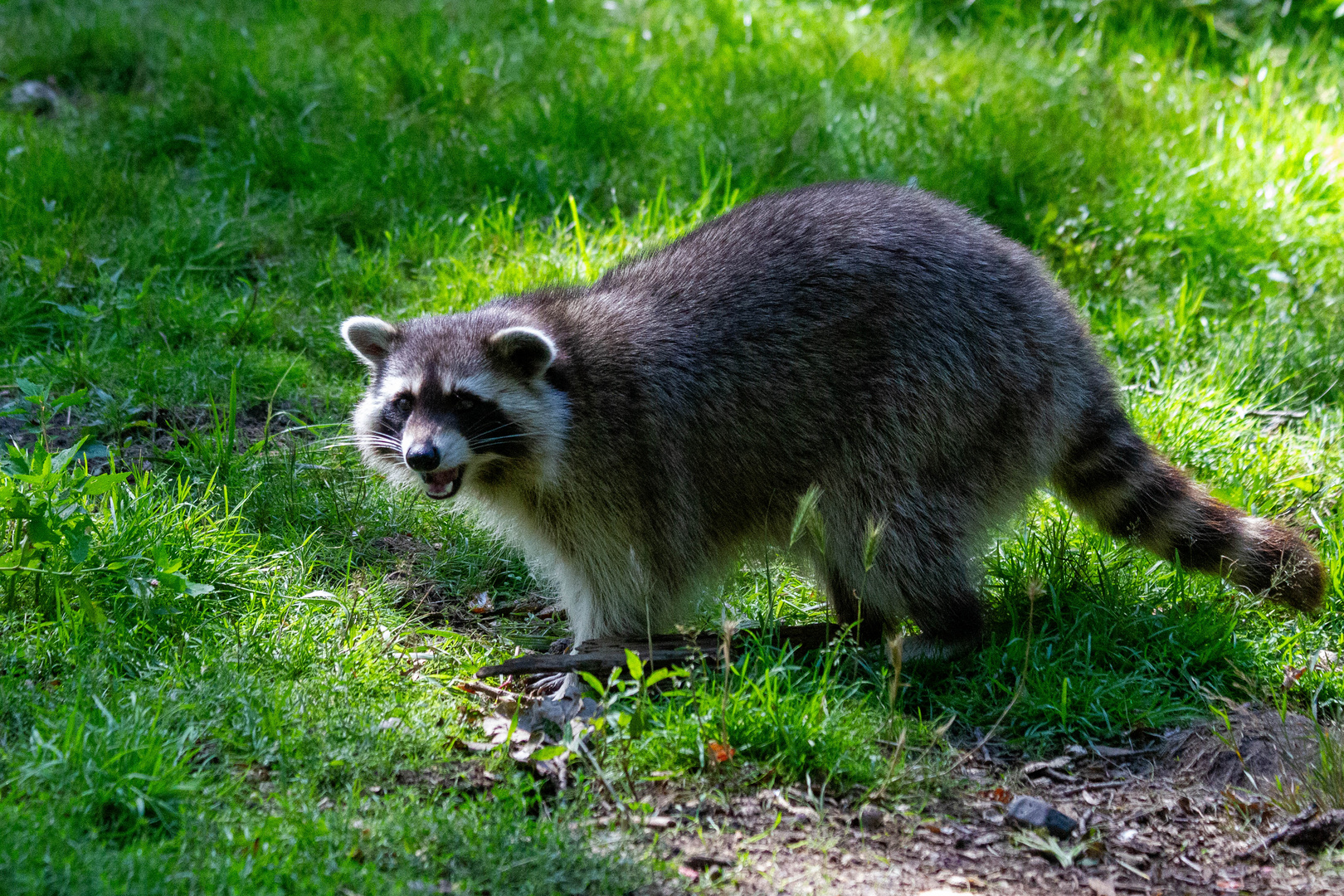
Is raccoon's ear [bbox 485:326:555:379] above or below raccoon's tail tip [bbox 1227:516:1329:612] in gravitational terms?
above

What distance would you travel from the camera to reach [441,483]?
11.0ft

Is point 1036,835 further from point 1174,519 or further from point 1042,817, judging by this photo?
point 1174,519

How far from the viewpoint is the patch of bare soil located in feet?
8.30

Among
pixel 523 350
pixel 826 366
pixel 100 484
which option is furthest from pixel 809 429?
pixel 100 484

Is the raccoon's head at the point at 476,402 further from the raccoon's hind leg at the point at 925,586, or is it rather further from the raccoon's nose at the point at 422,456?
the raccoon's hind leg at the point at 925,586

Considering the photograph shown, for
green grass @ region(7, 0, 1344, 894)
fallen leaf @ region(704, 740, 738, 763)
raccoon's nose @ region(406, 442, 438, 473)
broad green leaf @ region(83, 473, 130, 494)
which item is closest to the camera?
green grass @ region(7, 0, 1344, 894)

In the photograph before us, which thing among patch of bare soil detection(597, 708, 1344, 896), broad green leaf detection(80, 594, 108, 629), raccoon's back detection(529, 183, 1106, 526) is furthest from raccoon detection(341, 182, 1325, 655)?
broad green leaf detection(80, 594, 108, 629)

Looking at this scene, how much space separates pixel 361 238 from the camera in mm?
5043

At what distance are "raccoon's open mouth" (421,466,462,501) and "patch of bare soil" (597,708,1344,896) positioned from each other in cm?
105

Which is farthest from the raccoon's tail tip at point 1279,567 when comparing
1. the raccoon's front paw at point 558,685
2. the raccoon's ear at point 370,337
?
the raccoon's ear at point 370,337

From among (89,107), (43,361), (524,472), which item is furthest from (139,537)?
(89,107)

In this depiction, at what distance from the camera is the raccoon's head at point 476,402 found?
3326 mm

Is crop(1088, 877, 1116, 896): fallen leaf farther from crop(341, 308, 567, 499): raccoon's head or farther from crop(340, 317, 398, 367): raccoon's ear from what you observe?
crop(340, 317, 398, 367): raccoon's ear

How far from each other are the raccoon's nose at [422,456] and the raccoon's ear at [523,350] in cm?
35
